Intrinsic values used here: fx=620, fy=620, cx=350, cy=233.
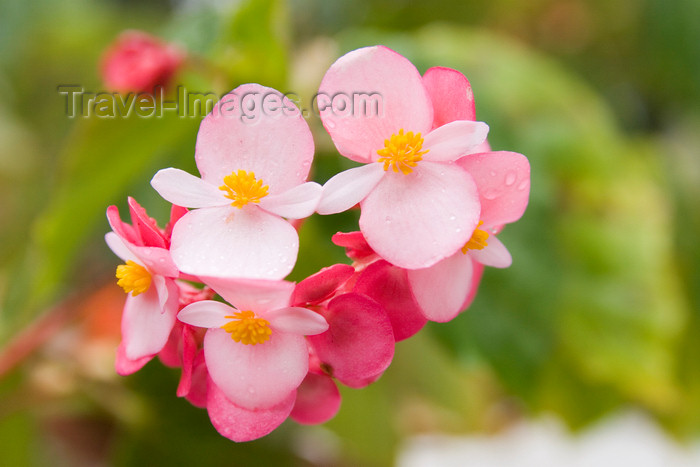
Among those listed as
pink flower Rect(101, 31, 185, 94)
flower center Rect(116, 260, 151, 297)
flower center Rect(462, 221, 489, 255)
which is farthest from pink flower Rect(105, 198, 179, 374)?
pink flower Rect(101, 31, 185, 94)

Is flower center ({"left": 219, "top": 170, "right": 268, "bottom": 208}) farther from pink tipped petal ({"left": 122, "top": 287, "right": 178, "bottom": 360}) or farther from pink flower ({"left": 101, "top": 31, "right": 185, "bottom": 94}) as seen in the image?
pink flower ({"left": 101, "top": 31, "right": 185, "bottom": 94})

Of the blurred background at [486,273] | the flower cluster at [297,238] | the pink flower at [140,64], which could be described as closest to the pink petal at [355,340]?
the flower cluster at [297,238]

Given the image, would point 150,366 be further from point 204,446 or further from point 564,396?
point 564,396

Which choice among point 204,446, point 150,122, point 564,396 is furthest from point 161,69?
point 564,396

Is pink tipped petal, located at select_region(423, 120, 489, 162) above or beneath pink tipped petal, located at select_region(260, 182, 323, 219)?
above

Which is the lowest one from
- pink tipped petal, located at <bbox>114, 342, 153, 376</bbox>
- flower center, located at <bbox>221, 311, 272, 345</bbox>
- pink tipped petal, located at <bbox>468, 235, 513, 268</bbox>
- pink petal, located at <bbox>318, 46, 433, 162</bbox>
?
pink tipped petal, located at <bbox>114, 342, 153, 376</bbox>

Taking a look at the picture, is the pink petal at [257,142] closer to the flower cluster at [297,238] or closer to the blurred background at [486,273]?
the flower cluster at [297,238]

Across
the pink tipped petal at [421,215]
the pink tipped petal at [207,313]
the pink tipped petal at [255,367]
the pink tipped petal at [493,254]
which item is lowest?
the pink tipped petal at [255,367]
